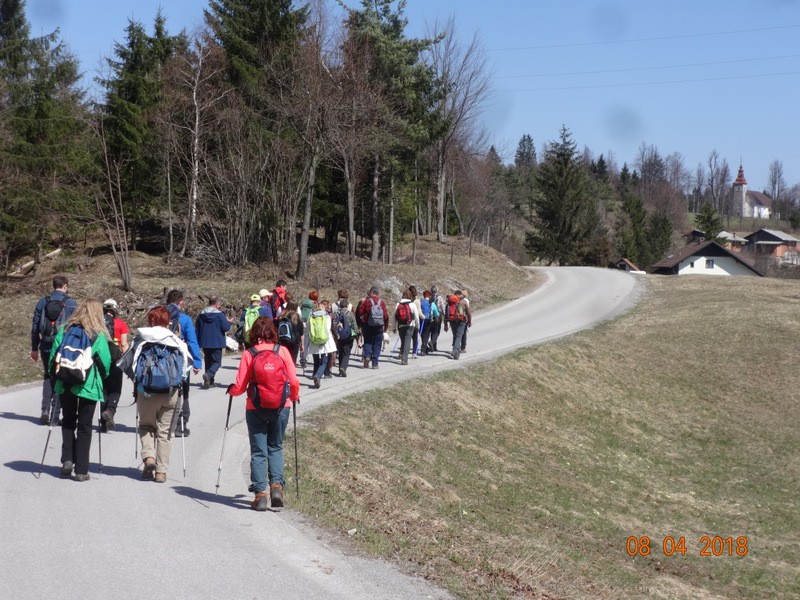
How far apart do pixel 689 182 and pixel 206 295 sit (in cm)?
16585

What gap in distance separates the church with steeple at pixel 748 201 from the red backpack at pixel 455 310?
175715 mm

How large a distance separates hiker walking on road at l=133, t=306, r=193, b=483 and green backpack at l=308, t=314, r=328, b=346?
6.56m

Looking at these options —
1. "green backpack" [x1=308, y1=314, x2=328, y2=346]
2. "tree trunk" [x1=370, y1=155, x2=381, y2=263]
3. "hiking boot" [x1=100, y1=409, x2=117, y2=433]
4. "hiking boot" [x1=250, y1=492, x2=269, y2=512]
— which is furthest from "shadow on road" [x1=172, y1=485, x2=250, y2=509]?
"tree trunk" [x1=370, y1=155, x2=381, y2=263]

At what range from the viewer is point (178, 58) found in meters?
37.0

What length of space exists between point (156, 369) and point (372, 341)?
34.1ft

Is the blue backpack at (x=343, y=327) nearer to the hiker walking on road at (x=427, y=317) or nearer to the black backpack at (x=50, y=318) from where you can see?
the hiker walking on road at (x=427, y=317)

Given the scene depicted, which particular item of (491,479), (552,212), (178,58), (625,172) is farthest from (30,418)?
(625,172)

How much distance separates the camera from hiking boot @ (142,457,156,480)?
8.96 m

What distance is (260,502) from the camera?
316 inches

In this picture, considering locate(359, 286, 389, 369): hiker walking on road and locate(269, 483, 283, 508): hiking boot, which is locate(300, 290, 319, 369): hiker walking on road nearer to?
locate(359, 286, 389, 369): hiker walking on road

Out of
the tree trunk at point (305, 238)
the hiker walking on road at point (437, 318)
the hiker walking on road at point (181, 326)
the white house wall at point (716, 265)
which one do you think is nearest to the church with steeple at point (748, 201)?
the white house wall at point (716, 265)

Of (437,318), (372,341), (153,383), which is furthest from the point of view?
(437,318)

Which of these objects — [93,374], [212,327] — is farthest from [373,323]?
[93,374]

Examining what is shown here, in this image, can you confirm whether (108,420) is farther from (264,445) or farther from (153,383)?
(264,445)
